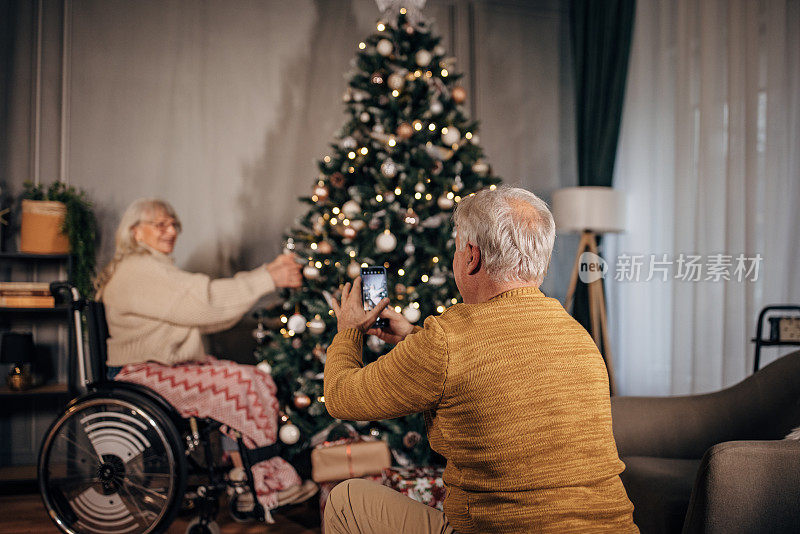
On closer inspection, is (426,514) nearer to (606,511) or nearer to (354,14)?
(606,511)

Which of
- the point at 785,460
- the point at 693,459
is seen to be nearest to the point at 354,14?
the point at 693,459

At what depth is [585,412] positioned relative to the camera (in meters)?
1.05

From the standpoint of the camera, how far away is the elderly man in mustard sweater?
1.02 m

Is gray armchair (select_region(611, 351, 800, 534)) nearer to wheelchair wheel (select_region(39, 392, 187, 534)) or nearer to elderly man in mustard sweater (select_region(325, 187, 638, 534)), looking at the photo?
elderly man in mustard sweater (select_region(325, 187, 638, 534))

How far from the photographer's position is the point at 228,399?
229 cm

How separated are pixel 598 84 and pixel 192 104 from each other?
104 inches

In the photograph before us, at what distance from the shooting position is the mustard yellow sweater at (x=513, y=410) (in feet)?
3.34

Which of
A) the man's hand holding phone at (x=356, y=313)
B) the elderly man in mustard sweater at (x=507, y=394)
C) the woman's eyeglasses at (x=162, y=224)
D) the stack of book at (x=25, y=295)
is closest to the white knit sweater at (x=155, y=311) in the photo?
the woman's eyeglasses at (x=162, y=224)

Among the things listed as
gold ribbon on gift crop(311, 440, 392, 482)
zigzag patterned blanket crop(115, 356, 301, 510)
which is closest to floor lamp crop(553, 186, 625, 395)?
gold ribbon on gift crop(311, 440, 392, 482)

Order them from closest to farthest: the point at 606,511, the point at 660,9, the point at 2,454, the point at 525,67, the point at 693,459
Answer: the point at 606,511 < the point at 693,459 < the point at 2,454 < the point at 660,9 < the point at 525,67

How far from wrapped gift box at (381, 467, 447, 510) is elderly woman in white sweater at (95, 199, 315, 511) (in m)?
0.48

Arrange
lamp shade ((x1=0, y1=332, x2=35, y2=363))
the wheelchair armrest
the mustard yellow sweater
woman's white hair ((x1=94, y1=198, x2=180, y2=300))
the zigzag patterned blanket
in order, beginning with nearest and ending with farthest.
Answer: the mustard yellow sweater
the wheelchair armrest
the zigzag patterned blanket
woman's white hair ((x1=94, y1=198, x2=180, y2=300))
lamp shade ((x1=0, y1=332, x2=35, y2=363))

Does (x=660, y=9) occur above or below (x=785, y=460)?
above

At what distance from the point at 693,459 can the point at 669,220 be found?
1.81 metres
